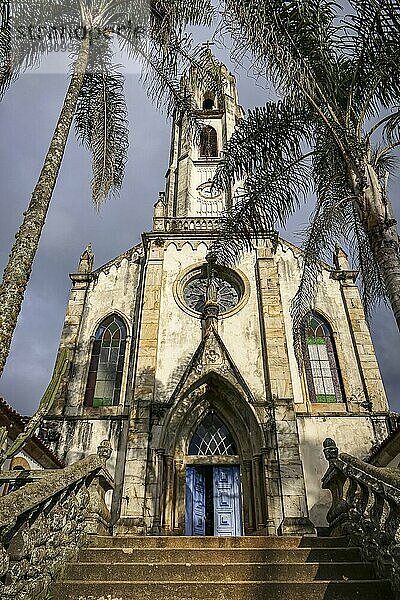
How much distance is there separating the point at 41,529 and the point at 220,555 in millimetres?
2755

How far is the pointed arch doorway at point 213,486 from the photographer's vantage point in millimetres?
12289

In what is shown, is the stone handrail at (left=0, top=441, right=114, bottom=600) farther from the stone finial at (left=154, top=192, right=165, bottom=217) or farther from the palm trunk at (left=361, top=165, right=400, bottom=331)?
the stone finial at (left=154, top=192, right=165, bottom=217)

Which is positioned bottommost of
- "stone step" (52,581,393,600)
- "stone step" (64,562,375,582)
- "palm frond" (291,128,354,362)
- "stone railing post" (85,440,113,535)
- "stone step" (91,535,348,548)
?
"stone step" (52,581,393,600)

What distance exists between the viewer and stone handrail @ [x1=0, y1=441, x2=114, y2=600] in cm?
452

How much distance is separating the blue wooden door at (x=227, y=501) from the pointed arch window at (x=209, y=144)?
587 inches

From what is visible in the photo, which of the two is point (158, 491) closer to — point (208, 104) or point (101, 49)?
point (101, 49)

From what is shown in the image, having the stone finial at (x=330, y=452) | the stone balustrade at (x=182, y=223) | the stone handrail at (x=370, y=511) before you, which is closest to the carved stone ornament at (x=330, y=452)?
the stone finial at (x=330, y=452)

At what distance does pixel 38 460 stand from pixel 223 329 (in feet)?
22.2

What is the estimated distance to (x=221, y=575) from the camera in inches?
230

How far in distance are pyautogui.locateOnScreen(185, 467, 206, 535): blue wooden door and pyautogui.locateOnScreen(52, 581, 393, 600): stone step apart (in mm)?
7123

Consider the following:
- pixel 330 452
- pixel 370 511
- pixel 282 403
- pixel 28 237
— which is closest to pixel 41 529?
pixel 28 237

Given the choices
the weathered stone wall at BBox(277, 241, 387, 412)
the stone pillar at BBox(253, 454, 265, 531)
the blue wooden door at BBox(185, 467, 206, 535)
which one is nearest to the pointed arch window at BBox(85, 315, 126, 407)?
the blue wooden door at BBox(185, 467, 206, 535)

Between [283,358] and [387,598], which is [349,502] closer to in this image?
[387,598]

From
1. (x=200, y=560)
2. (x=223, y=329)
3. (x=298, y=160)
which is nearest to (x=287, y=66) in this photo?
(x=298, y=160)
